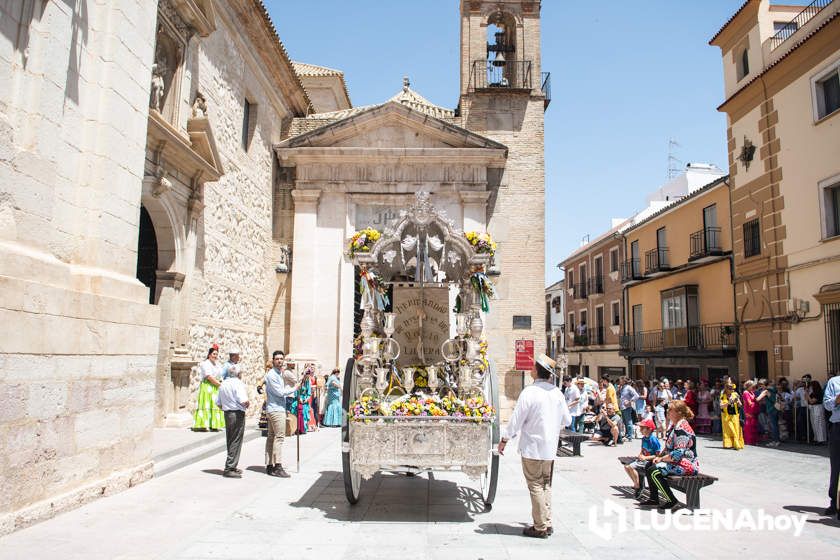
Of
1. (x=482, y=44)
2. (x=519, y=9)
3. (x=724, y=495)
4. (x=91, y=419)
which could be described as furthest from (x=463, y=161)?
(x=91, y=419)

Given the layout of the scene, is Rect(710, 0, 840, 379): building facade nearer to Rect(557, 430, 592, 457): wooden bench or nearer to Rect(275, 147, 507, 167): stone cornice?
Rect(557, 430, 592, 457): wooden bench

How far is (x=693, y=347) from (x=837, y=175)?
431 inches

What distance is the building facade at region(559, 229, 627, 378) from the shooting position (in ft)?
104

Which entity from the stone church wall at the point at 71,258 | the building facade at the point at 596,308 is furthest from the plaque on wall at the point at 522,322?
the building facade at the point at 596,308

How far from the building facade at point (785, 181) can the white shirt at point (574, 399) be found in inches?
224

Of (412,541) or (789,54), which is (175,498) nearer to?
(412,541)

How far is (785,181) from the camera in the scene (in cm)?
1559

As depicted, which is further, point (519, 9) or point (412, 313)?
point (519, 9)

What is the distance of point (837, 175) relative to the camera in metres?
13.7

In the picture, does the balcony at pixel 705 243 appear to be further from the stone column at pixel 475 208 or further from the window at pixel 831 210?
the stone column at pixel 475 208

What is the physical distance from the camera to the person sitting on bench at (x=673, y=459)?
677cm

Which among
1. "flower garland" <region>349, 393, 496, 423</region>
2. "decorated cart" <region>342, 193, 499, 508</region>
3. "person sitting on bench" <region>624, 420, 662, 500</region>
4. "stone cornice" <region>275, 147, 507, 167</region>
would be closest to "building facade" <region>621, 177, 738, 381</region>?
"stone cornice" <region>275, 147, 507, 167</region>

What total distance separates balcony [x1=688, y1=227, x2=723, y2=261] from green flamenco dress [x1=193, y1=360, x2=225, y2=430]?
18.2 meters

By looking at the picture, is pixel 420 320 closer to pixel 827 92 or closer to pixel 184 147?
pixel 184 147
